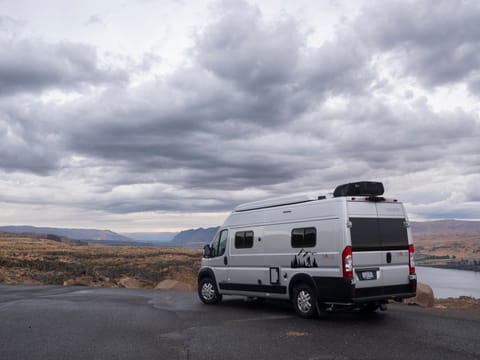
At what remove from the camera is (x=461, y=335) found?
9039mm

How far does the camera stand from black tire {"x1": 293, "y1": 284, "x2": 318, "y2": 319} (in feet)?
36.1

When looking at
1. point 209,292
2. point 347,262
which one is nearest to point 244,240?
point 209,292

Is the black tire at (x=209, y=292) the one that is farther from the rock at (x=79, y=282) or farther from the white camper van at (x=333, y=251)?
the rock at (x=79, y=282)

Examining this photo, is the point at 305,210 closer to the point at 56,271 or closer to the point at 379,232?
the point at 379,232

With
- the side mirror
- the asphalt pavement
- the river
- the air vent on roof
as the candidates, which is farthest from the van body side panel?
the river

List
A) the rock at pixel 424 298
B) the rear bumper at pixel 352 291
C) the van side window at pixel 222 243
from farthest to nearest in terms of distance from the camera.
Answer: the rock at pixel 424 298 → the van side window at pixel 222 243 → the rear bumper at pixel 352 291

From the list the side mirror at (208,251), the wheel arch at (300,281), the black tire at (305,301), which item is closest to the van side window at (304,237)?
the wheel arch at (300,281)

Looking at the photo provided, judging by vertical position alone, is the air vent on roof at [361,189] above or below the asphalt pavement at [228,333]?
above

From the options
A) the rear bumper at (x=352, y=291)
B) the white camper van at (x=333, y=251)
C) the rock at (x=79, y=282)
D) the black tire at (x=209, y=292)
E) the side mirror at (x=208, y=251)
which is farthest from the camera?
the rock at (x=79, y=282)

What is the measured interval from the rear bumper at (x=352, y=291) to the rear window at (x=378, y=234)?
2.71 feet

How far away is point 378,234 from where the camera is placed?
11.0m

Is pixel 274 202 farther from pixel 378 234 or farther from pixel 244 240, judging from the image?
pixel 378 234

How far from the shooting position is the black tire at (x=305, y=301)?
11016 mm

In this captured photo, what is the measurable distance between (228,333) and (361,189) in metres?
4.39
